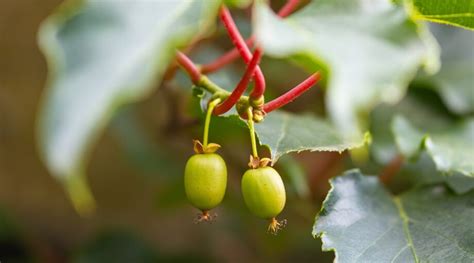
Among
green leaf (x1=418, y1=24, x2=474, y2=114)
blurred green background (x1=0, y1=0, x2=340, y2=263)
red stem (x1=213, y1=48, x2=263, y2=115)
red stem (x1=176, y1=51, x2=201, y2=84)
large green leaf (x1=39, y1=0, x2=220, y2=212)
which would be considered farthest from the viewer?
blurred green background (x1=0, y1=0, x2=340, y2=263)

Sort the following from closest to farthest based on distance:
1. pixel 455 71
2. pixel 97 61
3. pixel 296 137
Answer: pixel 97 61
pixel 296 137
pixel 455 71

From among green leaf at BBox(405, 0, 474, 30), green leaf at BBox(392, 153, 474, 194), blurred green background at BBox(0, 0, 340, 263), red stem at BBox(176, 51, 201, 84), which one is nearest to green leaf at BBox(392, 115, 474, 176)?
green leaf at BBox(392, 153, 474, 194)

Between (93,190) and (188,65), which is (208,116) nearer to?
(188,65)

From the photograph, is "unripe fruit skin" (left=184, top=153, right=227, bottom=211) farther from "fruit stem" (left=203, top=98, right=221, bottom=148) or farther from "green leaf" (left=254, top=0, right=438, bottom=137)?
"green leaf" (left=254, top=0, right=438, bottom=137)

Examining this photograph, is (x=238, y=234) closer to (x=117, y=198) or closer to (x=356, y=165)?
(x=117, y=198)

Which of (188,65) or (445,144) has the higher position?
(188,65)

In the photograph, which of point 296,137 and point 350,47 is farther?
point 296,137

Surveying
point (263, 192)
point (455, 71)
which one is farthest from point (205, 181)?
point (455, 71)
